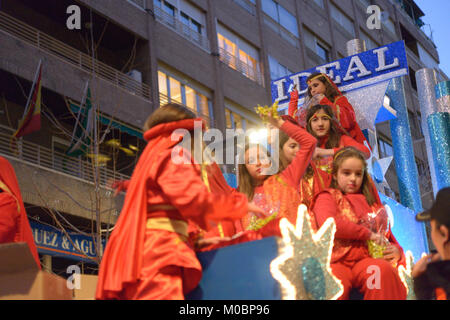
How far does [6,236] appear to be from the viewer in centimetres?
520

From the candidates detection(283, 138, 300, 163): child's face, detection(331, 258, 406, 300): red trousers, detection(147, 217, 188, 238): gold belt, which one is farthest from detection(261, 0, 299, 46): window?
detection(147, 217, 188, 238): gold belt

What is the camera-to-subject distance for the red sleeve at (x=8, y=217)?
5.20 metres

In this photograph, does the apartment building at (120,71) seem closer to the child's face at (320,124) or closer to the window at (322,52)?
the window at (322,52)

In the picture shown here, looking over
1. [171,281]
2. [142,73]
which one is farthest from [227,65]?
[171,281]

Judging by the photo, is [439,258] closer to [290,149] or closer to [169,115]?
[169,115]

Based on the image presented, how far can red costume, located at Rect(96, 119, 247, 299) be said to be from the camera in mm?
3697

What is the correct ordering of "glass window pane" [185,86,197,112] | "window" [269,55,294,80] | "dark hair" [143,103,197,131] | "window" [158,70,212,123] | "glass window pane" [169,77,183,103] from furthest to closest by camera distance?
"window" [269,55,294,80], "glass window pane" [185,86,197,112], "glass window pane" [169,77,183,103], "window" [158,70,212,123], "dark hair" [143,103,197,131]

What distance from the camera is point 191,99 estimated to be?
2178 centimetres

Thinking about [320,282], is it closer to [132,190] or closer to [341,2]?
[132,190]

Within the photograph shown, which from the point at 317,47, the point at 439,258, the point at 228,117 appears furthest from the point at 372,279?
the point at 317,47

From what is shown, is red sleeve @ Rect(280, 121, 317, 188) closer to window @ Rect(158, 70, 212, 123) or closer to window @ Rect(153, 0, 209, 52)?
window @ Rect(158, 70, 212, 123)

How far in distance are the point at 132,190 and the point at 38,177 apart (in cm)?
1170

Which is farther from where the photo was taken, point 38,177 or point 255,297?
point 38,177

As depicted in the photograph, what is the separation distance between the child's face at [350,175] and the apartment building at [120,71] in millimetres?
3926
